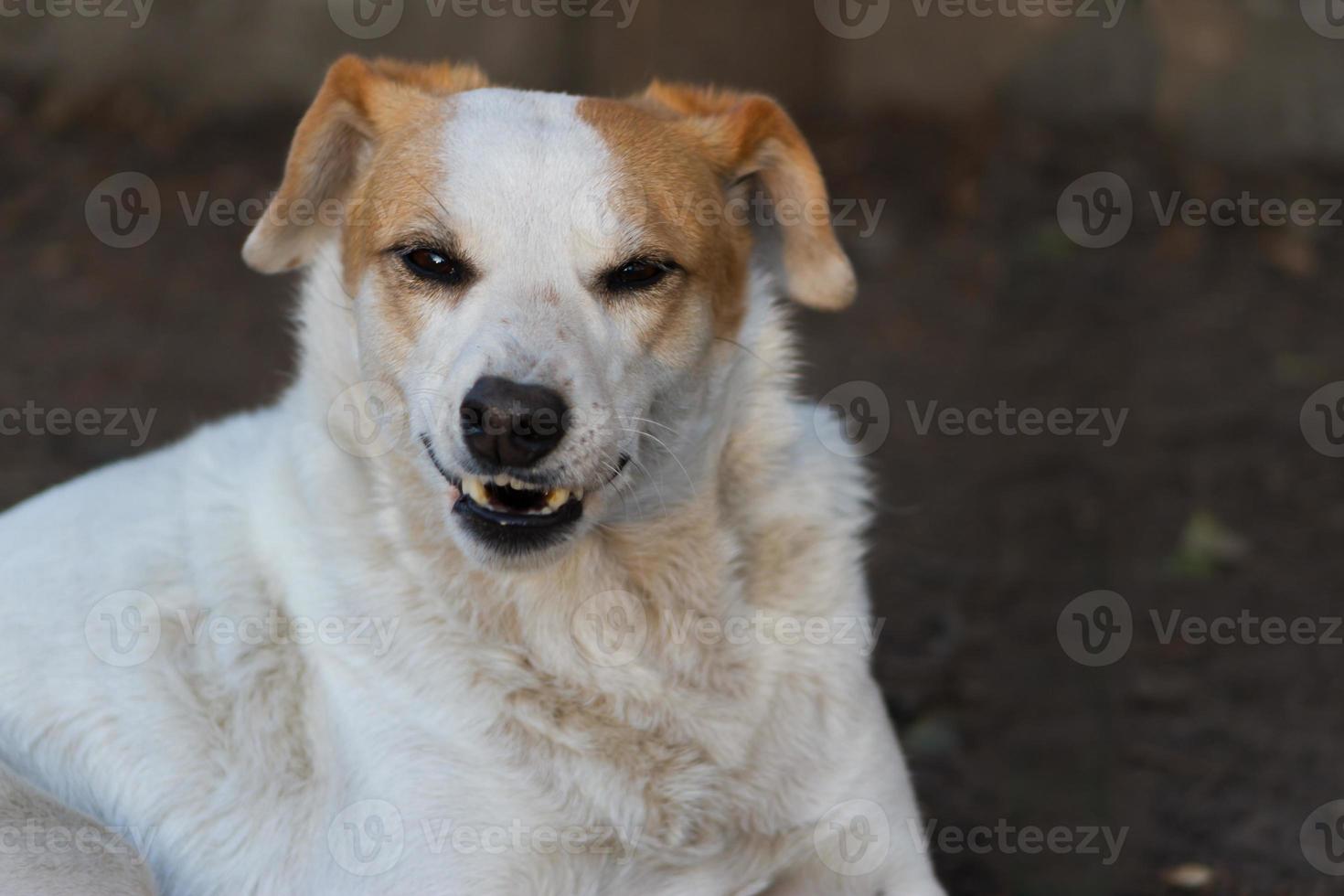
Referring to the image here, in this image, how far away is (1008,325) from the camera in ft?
28.8

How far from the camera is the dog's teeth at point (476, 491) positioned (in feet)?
10.6

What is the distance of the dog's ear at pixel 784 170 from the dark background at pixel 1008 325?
73.9 inches

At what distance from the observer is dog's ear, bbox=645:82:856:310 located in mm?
3865

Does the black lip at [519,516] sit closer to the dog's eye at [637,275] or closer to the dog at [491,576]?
the dog at [491,576]

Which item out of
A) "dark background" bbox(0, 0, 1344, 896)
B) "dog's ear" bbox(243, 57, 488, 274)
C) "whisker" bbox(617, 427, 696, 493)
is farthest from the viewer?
"dark background" bbox(0, 0, 1344, 896)

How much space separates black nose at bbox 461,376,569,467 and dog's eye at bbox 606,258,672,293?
46cm

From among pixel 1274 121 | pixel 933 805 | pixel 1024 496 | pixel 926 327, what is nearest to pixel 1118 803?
pixel 933 805

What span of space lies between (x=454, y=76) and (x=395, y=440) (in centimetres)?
103

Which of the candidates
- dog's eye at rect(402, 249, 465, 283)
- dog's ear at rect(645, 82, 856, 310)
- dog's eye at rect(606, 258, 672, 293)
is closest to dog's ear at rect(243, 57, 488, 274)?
dog's eye at rect(402, 249, 465, 283)

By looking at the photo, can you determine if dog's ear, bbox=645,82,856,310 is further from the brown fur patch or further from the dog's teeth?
the dog's teeth

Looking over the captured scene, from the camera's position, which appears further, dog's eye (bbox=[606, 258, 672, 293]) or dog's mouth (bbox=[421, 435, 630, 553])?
dog's eye (bbox=[606, 258, 672, 293])

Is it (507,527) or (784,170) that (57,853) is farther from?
(784,170)

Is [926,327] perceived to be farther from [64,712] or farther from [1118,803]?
[64,712]

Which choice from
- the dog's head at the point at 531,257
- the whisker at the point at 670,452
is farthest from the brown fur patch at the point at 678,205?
the whisker at the point at 670,452
